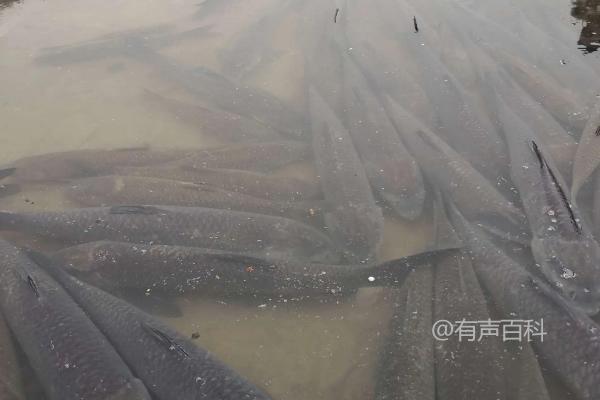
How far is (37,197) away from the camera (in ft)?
17.4

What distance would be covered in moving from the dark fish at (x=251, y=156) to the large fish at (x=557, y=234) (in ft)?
8.16

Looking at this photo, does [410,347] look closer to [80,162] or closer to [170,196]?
[170,196]

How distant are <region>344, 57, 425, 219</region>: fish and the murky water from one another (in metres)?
0.10

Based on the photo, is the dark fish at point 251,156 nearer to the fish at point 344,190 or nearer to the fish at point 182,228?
the fish at point 344,190

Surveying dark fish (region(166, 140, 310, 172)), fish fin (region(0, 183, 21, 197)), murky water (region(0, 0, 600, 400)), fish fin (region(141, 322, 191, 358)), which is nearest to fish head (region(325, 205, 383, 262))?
murky water (region(0, 0, 600, 400))

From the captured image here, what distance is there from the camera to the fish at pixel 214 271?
12.7 ft

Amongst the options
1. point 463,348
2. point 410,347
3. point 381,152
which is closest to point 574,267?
point 463,348

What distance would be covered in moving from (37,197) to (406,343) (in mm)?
4418

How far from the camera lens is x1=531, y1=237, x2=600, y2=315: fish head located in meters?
3.39

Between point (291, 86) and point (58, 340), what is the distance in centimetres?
501

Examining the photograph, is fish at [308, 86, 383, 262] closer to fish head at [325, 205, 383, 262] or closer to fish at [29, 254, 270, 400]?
fish head at [325, 205, 383, 262]

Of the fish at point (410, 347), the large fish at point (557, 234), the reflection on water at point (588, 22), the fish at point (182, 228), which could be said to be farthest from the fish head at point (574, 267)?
the reflection on water at point (588, 22)

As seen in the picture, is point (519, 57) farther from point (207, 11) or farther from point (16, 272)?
point (16, 272)

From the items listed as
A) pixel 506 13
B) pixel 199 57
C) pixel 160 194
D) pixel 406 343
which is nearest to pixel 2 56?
pixel 199 57
